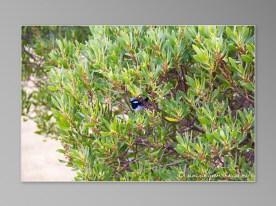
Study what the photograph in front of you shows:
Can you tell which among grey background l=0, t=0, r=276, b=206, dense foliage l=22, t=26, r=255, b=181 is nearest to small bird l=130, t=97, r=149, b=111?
dense foliage l=22, t=26, r=255, b=181

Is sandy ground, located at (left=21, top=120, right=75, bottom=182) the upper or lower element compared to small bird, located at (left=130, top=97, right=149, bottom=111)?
lower

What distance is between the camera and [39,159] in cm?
406

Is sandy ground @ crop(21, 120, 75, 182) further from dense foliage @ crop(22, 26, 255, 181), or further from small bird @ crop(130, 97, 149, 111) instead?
small bird @ crop(130, 97, 149, 111)

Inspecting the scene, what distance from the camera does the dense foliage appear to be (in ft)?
13.3

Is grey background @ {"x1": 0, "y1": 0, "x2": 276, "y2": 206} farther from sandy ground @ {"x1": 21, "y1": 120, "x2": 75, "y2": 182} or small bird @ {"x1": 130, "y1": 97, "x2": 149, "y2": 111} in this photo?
small bird @ {"x1": 130, "y1": 97, "x2": 149, "y2": 111}

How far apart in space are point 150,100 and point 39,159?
3.20 feet

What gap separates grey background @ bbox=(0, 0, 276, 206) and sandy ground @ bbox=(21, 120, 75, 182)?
6cm

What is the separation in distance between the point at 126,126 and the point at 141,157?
268mm

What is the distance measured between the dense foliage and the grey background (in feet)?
0.29
